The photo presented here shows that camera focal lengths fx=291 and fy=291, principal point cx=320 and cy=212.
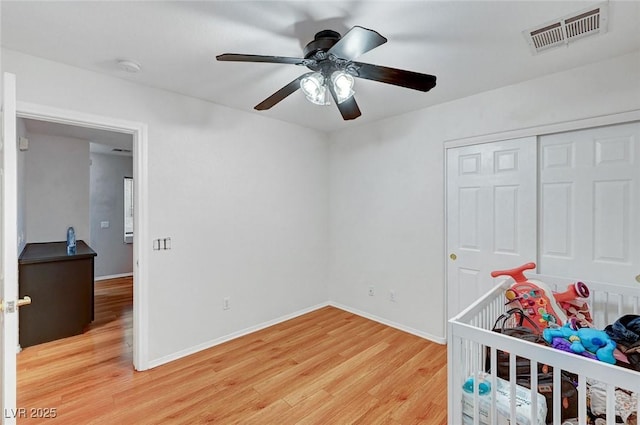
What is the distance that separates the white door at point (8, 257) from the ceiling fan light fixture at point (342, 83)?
158cm

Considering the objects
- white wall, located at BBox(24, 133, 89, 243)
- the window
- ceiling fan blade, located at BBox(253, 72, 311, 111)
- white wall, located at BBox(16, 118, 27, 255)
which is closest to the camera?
ceiling fan blade, located at BBox(253, 72, 311, 111)

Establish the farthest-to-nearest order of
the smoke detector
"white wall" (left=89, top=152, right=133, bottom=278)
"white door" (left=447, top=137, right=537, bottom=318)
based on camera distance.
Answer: "white wall" (left=89, top=152, right=133, bottom=278)
"white door" (left=447, top=137, right=537, bottom=318)
the smoke detector

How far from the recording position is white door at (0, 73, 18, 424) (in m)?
1.33

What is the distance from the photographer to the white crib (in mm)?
1086

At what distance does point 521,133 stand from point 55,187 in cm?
594

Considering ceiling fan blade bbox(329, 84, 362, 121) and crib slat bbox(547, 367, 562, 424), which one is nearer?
crib slat bbox(547, 367, 562, 424)

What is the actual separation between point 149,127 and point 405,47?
2146mm

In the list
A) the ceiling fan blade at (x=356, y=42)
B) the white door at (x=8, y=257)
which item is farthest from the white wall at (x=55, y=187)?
the ceiling fan blade at (x=356, y=42)

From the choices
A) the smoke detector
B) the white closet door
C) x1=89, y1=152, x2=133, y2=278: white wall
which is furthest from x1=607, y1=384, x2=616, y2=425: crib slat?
x1=89, y1=152, x2=133, y2=278: white wall

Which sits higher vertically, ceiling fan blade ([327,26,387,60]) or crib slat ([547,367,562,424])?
ceiling fan blade ([327,26,387,60])

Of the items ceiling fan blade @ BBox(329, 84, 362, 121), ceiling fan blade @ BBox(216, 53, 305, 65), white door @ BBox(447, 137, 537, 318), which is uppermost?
ceiling fan blade @ BBox(216, 53, 305, 65)

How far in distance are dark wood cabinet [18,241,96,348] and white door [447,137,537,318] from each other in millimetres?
3959

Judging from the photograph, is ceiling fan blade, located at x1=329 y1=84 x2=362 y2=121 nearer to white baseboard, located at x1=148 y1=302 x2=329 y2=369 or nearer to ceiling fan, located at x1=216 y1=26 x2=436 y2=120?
ceiling fan, located at x1=216 y1=26 x2=436 y2=120

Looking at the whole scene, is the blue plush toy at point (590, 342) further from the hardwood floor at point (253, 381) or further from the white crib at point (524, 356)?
the hardwood floor at point (253, 381)
